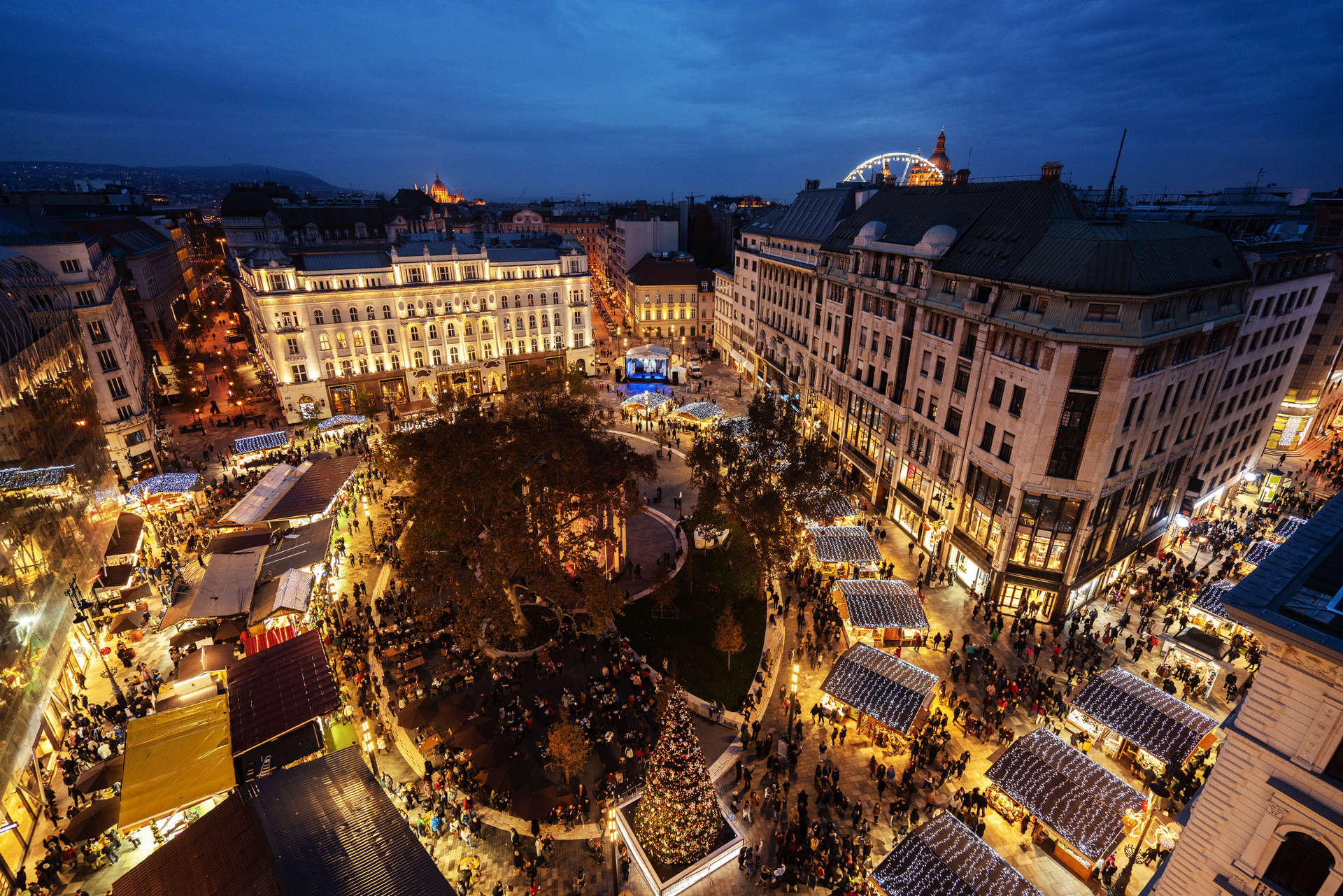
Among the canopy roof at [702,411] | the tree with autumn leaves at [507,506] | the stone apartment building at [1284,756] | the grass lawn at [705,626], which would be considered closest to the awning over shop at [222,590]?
the tree with autumn leaves at [507,506]

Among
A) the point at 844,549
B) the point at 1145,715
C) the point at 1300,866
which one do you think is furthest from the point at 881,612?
the point at 1300,866

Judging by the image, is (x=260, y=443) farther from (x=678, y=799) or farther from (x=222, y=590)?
(x=678, y=799)

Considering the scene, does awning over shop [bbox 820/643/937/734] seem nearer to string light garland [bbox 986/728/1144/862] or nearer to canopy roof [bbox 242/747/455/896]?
string light garland [bbox 986/728/1144/862]

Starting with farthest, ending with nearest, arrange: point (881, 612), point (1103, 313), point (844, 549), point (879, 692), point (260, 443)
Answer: point (260, 443) → point (844, 549) → point (881, 612) → point (1103, 313) → point (879, 692)

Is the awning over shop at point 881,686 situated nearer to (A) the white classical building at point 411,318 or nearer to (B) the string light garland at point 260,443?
(B) the string light garland at point 260,443

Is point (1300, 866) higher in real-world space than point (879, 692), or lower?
higher

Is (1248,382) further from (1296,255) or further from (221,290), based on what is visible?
(221,290)

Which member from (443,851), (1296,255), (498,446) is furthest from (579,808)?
(1296,255)
